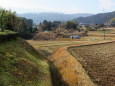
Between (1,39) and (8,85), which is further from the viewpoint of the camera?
(1,39)

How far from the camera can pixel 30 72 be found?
1952 cm

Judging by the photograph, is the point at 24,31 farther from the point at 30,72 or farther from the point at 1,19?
the point at 30,72

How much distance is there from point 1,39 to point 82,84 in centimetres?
1469

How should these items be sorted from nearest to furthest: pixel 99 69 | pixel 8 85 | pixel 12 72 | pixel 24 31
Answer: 1. pixel 8 85
2. pixel 12 72
3. pixel 99 69
4. pixel 24 31

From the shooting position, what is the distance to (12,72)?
17266 millimetres

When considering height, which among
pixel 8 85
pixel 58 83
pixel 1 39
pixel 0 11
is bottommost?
pixel 58 83

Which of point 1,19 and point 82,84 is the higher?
point 1,19

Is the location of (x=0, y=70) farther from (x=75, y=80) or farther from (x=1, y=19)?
(x=1, y=19)

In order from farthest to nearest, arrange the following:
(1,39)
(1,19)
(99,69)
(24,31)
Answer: (24,31)
(1,19)
(1,39)
(99,69)

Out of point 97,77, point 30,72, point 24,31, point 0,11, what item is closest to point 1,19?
point 0,11

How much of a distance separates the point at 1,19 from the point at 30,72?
1360 inches

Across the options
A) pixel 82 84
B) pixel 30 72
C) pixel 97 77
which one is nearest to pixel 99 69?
pixel 97 77

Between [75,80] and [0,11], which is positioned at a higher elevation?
[0,11]

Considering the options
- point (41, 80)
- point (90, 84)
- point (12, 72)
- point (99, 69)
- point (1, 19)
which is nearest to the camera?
point (90, 84)
